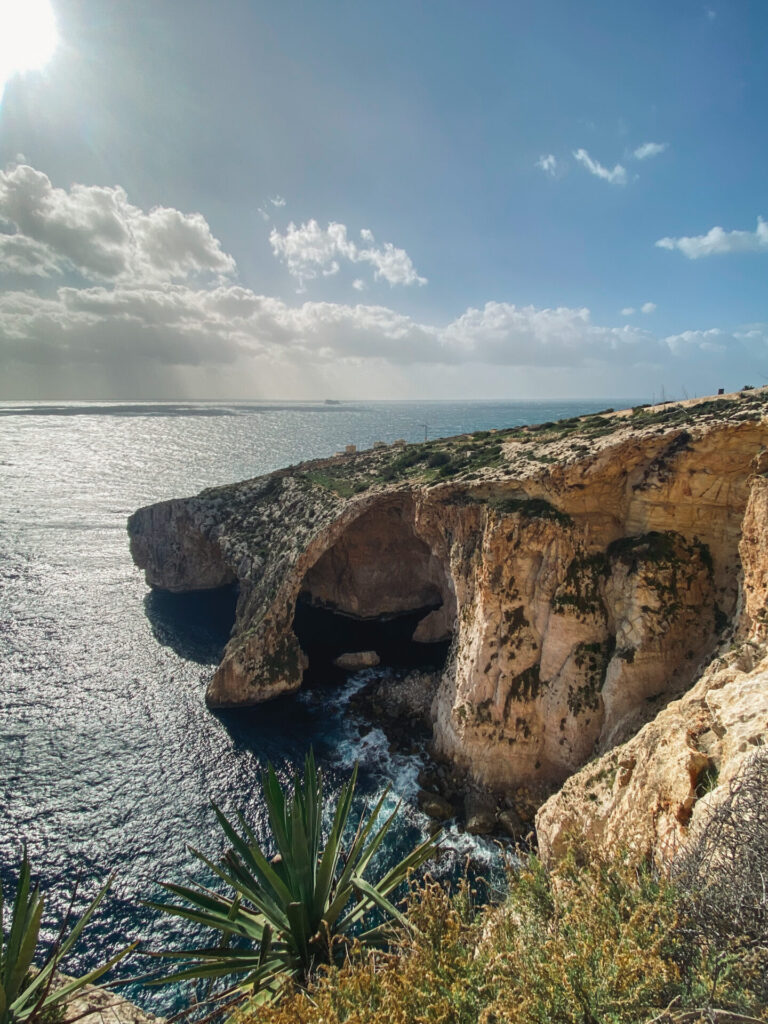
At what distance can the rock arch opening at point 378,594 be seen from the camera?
4112 cm

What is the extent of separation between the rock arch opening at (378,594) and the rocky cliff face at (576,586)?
7.28 meters

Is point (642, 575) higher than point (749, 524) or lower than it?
lower

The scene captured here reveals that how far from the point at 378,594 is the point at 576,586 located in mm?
26438

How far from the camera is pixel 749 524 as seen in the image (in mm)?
16203

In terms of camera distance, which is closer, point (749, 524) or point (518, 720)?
point (749, 524)

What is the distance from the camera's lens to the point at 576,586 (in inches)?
880

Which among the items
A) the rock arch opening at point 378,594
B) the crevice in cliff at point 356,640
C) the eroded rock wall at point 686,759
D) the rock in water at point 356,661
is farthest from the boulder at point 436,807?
the rock arch opening at point 378,594

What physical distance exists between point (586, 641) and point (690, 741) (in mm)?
10287

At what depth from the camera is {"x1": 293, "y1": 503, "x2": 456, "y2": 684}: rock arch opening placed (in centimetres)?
4112

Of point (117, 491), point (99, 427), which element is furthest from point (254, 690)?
point (99, 427)

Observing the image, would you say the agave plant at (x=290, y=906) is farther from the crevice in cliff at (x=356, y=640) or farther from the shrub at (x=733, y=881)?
the crevice in cliff at (x=356, y=640)

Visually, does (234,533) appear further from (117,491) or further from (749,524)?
(117,491)

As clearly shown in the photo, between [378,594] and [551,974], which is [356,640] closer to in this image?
[378,594]

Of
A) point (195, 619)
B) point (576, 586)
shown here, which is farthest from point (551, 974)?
point (195, 619)
